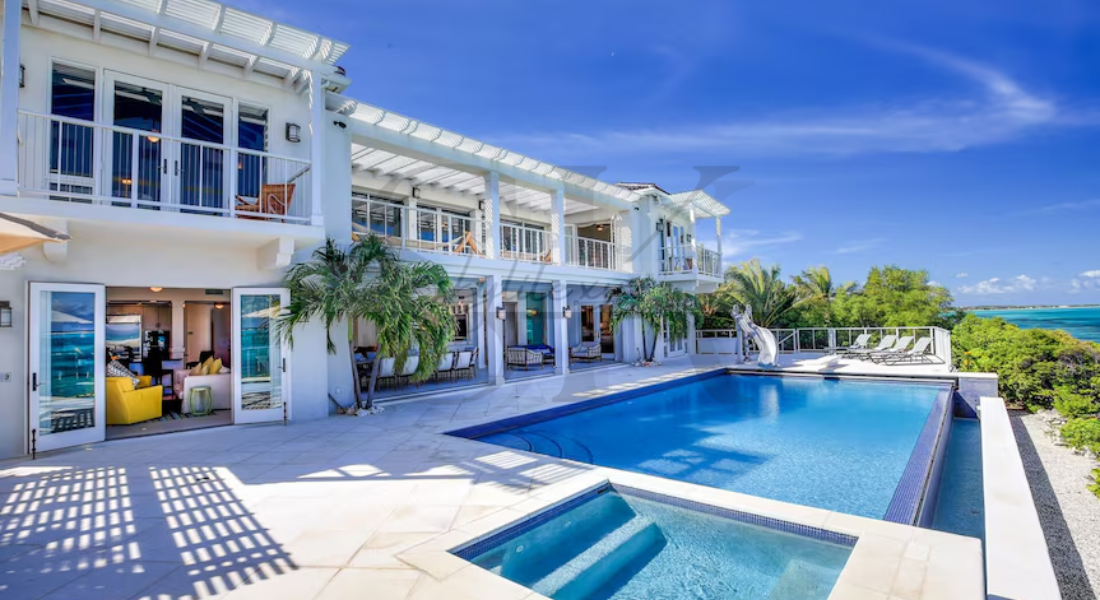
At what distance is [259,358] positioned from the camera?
803 centimetres

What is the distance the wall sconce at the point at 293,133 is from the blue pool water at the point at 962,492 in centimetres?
1004

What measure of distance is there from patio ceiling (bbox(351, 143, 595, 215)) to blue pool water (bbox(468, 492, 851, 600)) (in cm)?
850

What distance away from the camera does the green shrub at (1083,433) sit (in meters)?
7.01

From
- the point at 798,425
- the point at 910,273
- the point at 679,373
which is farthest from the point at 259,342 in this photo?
the point at 910,273

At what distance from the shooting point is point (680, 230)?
1931cm

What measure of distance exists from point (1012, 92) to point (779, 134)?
21.9ft

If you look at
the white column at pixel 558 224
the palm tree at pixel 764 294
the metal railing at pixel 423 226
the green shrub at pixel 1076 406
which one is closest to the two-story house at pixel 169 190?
the metal railing at pixel 423 226

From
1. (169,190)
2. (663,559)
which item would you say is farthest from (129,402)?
(663,559)

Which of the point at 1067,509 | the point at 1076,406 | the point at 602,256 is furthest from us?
the point at 602,256

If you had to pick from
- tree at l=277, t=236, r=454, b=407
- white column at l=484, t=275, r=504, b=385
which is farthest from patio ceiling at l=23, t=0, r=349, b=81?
white column at l=484, t=275, r=504, b=385

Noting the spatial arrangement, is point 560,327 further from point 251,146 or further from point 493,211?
point 251,146

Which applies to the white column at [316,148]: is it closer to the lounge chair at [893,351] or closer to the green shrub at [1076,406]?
the green shrub at [1076,406]

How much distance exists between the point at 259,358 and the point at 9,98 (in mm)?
4213

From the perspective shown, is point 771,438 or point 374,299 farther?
point 374,299
